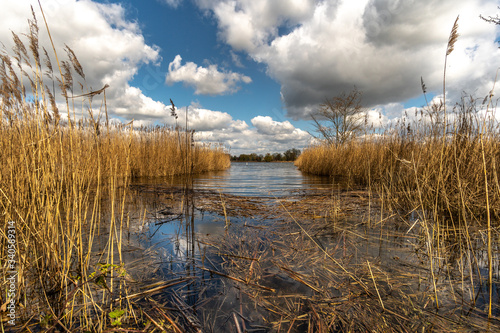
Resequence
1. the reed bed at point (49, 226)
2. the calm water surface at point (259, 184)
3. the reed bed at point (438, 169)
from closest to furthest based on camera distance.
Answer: the reed bed at point (49, 226) < the reed bed at point (438, 169) < the calm water surface at point (259, 184)

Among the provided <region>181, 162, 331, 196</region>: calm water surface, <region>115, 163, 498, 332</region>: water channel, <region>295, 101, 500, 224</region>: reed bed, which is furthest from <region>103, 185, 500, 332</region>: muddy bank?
<region>181, 162, 331, 196</region>: calm water surface

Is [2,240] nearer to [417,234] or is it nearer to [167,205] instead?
[167,205]

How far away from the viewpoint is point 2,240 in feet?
4.89

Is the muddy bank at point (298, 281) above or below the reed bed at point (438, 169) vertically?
below

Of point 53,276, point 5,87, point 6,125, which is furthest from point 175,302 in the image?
point 6,125

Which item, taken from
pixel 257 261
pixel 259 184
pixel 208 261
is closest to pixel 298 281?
pixel 257 261

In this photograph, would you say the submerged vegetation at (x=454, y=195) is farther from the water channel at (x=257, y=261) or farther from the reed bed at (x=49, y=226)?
the reed bed at (x=49, y=226)

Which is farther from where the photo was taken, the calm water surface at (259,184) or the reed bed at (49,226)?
the calm water surface at (259,184)

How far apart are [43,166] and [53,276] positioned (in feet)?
2.25

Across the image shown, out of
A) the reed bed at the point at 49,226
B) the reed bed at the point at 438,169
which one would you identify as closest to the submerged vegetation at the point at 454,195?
the reed bed at the point at 438,169

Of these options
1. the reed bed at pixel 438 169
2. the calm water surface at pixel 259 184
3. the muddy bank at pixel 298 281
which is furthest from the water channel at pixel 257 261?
the calm water surface at pixel 259 184

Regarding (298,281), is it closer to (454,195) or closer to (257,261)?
(257,261)

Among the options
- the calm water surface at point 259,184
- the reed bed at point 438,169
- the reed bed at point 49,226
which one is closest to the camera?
the reed bed at point 49,226

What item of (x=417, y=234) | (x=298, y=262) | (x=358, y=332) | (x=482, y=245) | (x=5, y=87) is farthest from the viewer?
(x=417, y=234)
